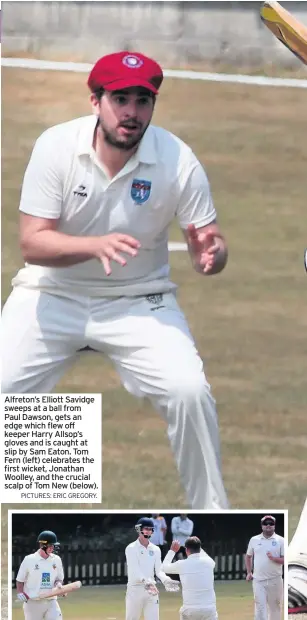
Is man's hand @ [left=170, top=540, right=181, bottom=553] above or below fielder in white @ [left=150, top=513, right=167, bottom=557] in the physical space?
below

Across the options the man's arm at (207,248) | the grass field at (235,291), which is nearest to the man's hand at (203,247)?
the man's arm at (207,248)

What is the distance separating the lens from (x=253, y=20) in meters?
8.73

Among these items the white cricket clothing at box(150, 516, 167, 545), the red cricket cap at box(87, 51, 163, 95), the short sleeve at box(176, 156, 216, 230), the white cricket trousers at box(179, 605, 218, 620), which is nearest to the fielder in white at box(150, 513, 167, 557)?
the white cricket clothing at box(150, 516, 167, 545)

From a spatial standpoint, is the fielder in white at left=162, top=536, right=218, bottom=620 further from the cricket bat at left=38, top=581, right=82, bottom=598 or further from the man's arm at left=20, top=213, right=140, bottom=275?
the man's arm at left=20, top=213, right=140, bottom=275

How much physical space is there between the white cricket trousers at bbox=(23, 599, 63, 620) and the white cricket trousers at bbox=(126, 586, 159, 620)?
0.29 meters

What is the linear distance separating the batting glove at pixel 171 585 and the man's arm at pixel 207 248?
1.30 meters

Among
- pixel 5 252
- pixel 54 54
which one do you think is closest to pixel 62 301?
pixel 5 252

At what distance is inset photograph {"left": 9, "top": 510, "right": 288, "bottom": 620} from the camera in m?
8.39

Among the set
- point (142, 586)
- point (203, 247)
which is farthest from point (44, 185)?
point (142, 586)

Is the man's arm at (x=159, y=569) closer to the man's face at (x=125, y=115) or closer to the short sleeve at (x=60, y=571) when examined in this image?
the short sleeve at (x=60, y=571)

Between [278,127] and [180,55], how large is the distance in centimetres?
54

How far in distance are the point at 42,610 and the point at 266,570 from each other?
3.14 feet

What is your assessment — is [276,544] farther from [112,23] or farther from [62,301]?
[112,23]

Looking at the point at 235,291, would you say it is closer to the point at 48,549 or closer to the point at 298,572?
the point at 298,572
